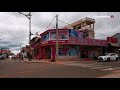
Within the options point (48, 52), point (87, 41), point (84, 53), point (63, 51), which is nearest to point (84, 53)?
point (84, 53)

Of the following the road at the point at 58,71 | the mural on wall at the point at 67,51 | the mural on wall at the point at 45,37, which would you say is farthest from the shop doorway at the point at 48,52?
the road at the point at 58,71

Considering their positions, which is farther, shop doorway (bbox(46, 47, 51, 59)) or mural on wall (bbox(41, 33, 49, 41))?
shop doorway (bbox(46, 47, 51, 59))

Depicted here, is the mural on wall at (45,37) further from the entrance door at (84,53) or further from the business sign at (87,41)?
the entrance door at (84,53)

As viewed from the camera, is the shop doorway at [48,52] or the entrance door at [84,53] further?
the shop doorway at [48,52]

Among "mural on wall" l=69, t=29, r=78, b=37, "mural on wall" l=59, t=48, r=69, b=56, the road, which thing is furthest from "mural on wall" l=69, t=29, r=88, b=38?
the road

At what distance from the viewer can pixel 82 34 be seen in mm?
41000

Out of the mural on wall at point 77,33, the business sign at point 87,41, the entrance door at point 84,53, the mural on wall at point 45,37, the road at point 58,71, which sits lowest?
the road at point 58,71

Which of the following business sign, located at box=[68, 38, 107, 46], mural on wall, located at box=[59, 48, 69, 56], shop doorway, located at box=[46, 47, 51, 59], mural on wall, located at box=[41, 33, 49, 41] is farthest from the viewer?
shop doorway, located at box=[46, 47, 51, 59]

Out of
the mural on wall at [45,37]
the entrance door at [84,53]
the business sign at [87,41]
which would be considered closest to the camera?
the business sign at [87,41]

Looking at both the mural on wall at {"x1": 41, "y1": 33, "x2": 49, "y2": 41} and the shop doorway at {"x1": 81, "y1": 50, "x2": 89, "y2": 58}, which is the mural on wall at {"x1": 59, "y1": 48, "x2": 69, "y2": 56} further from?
the shop doorway at {"x1": 81, "y1": 50, "x2": 89, "y2": 58}

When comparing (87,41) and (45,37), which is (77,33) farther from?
(45,37)

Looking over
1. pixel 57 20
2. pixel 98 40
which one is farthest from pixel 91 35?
pixel 57 20

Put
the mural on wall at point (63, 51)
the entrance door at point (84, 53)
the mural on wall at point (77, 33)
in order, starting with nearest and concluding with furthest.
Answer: the mural on wall at point (63, 51) < the mural on wall at point (77, 33) < the entrance door at point (84, 53)
